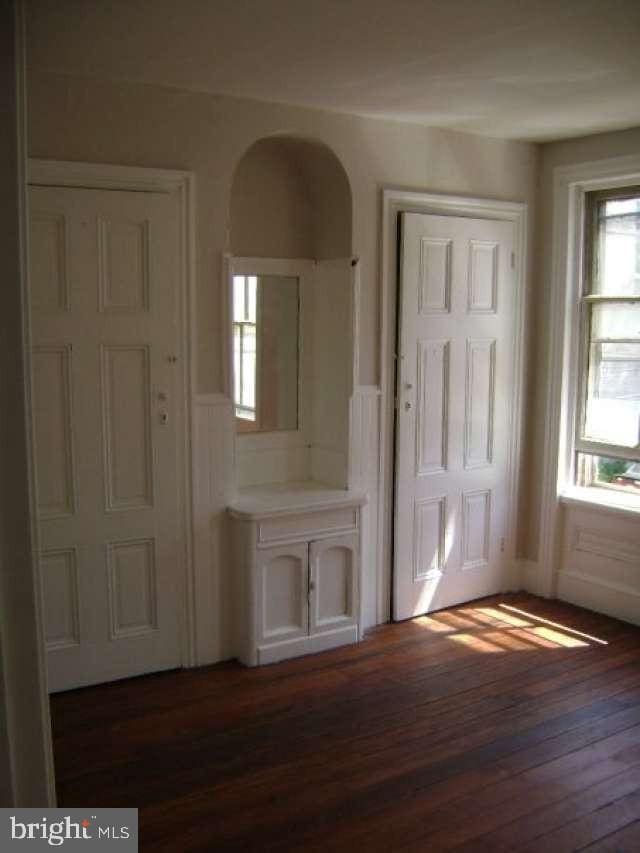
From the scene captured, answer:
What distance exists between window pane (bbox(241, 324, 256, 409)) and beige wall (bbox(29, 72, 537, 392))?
0.37m

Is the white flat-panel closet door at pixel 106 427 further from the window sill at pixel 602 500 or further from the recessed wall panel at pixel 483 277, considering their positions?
the window sill at pixel 602 500

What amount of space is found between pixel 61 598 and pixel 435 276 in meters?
2.43

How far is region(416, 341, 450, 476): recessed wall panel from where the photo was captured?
4367 millimetres

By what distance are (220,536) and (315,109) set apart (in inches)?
80.4

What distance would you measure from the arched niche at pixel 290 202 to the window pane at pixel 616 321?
1510 mm

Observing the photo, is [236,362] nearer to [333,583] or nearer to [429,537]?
[333,583]

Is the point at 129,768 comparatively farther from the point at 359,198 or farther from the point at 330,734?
the point at 359,198

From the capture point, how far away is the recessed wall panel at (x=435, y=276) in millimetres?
4297

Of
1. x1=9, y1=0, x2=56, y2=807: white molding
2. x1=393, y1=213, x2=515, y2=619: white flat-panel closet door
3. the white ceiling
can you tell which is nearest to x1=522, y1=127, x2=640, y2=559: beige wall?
x1=393, y1=213, x2=515, y2=619: white flat-panel closet door

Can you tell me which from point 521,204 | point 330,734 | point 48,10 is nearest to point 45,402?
point 48,10

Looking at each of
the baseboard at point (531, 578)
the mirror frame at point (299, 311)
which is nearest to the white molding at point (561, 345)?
the baseboard at point (531, 578)

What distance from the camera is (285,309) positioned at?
4.27 meters

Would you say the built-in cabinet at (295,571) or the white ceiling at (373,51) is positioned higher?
the white ceiling at (373,51)

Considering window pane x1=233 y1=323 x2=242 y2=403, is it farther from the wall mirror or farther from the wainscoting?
the wainscoting
